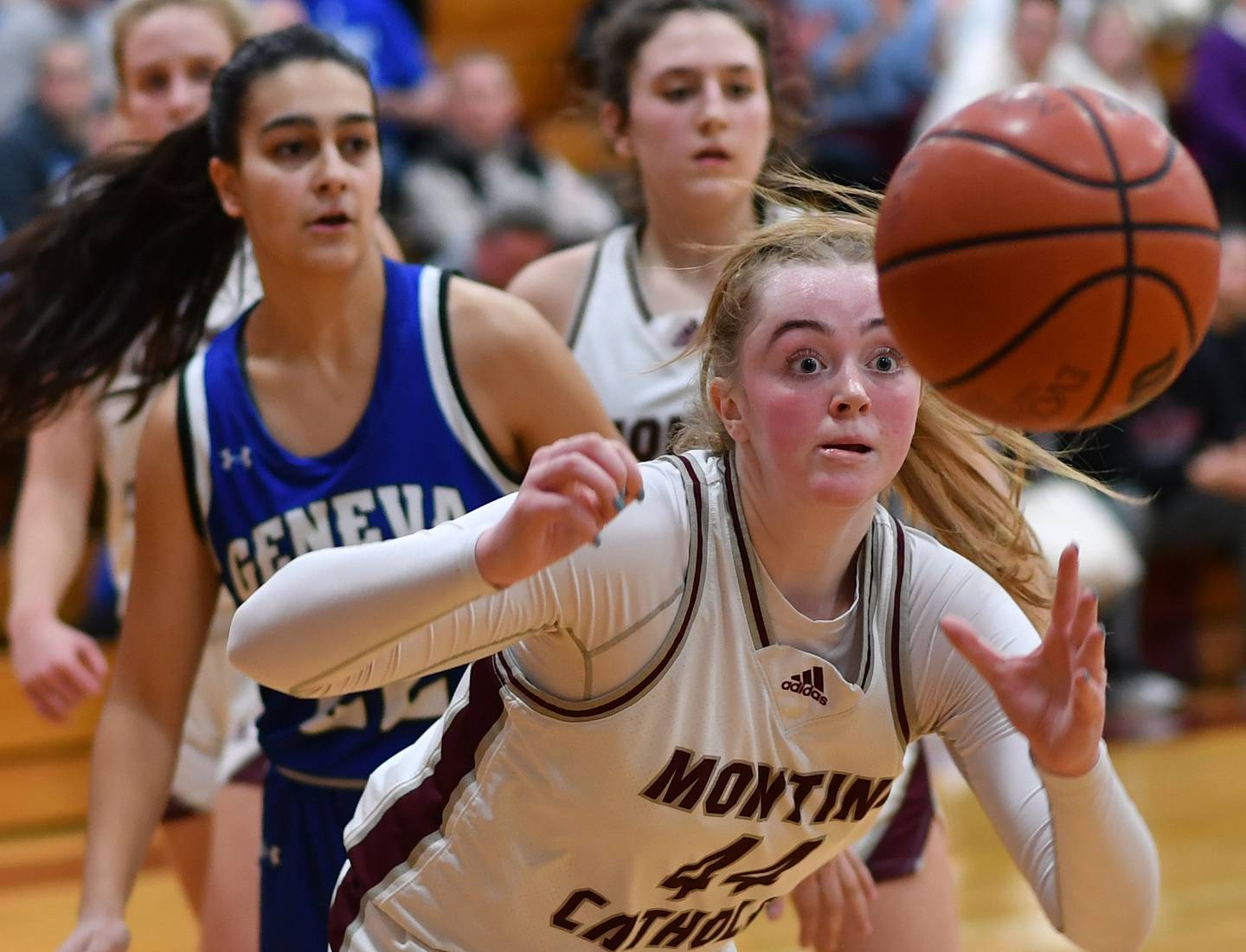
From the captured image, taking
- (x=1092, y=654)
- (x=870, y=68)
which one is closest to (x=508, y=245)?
(x=870, y=68)

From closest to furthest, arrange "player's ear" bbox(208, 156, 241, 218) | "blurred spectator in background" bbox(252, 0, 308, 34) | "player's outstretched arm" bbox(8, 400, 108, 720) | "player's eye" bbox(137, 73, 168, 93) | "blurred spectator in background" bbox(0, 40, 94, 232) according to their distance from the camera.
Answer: "player's ear" bbox(208, 156, 241, 218) → "player's outstretched arm" bbox(8, 400, 108, 720) → "player's eye" bbox(137, 73, 168, 93) → "blurred spectator in background" bbox(252, 0, 308, 34) → "blurred spectator in background" bbox(0, 40, 94, 232)

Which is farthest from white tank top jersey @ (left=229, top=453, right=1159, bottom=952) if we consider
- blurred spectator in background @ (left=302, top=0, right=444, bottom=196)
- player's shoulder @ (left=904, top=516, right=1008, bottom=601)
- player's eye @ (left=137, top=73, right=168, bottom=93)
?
blurred spectator in background @ (left=302, top=0, right=444, bottom=196)

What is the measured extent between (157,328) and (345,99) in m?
0.73

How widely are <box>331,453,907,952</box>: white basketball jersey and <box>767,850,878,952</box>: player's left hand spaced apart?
52 centimetres

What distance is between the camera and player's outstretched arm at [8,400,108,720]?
3387 mm

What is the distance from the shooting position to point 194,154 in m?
3.44

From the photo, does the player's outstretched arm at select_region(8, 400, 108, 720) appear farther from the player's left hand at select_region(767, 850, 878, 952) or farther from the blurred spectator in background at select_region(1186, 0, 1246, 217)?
the blurred spectator in background at select_region(1186, 0, 1246, 217)

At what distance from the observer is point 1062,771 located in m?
2.11

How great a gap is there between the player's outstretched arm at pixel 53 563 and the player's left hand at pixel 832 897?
1.41 metres

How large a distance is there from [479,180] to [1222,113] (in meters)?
3.73

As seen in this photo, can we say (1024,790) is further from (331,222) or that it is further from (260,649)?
(331,222)

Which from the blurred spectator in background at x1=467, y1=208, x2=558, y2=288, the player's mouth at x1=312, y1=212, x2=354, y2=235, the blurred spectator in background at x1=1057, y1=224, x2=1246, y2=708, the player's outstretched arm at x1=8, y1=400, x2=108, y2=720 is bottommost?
the blurred spectator in background at x1=1057, y1=224, x2=1246, y2=708

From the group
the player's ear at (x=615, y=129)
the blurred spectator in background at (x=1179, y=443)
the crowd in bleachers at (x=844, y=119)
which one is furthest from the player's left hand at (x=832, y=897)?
the blurred spectator in background at (x=1179, y=443)

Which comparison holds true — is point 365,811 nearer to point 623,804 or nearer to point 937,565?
point 623,804
